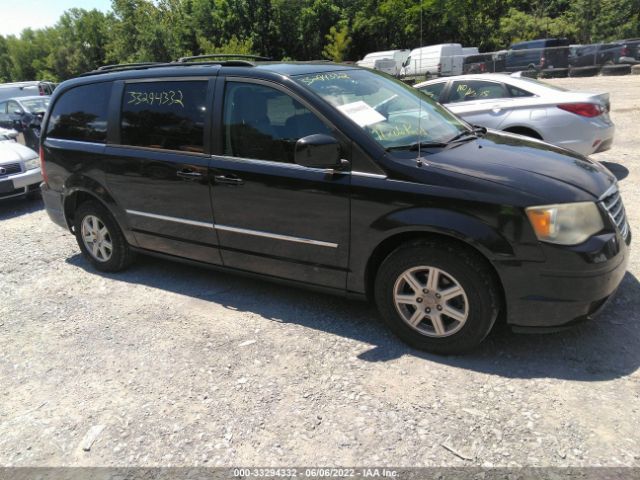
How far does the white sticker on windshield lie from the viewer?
3.44 metres

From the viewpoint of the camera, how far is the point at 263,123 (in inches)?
147

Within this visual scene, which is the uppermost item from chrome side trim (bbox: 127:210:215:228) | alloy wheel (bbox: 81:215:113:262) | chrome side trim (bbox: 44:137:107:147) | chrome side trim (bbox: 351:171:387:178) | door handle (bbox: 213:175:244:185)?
chrome side trim (bbox: 44:137:107:147)

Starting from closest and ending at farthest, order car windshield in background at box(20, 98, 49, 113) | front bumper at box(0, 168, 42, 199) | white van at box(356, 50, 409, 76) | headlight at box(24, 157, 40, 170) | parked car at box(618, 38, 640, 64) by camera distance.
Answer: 1. front bumper at box(0, 168, 42, 199)
2. headlight at box(24, 157, 40, 170)
3. car windshield in background at box(20, 98, 49, 113)
4. parked car at box(618, 38, 640, 64)
5. white van at box(356, 50, 409, 76)

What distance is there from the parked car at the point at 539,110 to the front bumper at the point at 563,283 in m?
4.49

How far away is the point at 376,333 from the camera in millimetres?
3643

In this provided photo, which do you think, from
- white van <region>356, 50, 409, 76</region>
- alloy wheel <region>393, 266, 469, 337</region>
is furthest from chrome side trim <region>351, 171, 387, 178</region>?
white van <region>356, 50, 409, 76</region>

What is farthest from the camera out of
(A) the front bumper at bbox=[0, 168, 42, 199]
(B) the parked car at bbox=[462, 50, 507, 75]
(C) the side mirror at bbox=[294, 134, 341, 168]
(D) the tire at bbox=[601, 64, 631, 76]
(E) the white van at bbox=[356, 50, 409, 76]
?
(E) the white van at bbox=[356, 50, 409, 76]

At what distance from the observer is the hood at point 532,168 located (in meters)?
3.00

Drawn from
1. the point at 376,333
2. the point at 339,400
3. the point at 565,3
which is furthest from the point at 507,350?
the point at 565,3

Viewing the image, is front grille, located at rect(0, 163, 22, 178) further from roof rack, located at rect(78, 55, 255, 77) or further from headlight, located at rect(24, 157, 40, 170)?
roof rack, located at rect(78, 55, 255, 77)

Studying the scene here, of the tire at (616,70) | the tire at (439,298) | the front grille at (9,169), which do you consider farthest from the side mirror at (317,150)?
the tire at (616,70)

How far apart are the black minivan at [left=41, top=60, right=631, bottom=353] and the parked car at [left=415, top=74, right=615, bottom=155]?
3.38m

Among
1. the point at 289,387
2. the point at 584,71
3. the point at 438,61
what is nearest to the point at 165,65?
the point at 289,387

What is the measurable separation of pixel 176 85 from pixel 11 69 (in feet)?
294
